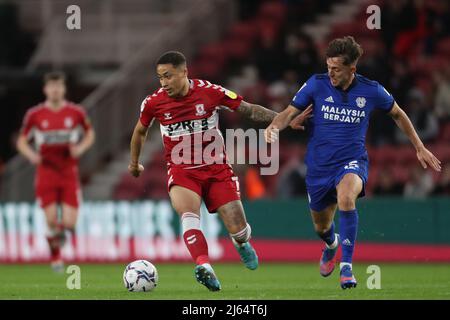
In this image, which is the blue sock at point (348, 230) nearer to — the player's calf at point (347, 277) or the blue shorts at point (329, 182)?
the player's calf at point (347, 277)

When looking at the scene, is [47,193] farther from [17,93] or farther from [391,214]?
[17,93]

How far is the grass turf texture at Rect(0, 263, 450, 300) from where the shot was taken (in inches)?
416

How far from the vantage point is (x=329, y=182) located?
11625 millimetres

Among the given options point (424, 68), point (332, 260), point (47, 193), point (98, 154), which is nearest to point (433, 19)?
point (424, 68)

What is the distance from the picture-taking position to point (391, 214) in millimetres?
18234

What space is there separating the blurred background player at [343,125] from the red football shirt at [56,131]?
5.84 metres

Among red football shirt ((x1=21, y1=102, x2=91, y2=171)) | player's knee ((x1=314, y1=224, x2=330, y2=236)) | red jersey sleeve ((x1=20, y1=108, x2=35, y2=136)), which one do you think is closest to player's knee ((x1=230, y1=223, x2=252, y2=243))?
player's knee ((x1=314, y1=224, x2=330, y2=236))

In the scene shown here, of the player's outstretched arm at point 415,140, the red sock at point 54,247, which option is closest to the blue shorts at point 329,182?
the player's outstretched arm at point 415,140

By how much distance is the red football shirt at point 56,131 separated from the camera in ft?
55.0

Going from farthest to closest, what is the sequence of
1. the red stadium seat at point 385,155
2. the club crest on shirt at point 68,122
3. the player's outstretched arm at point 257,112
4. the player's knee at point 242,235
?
the red stadium seat at point 385,155 → the club crest on shirt at point 68,122 → the player's knee at point 242,235 → the player's outstretched arm at point 257,112

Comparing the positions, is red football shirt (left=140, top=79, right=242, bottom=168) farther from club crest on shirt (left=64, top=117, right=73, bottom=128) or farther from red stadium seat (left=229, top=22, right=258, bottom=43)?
red stadium seat (left=229, top=22, right=258, bottom=43)

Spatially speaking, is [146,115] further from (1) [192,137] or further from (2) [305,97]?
(2) [305,97]

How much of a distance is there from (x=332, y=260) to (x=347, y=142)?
5.18 feet

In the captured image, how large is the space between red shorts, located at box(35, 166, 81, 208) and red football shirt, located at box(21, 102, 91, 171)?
144mm
